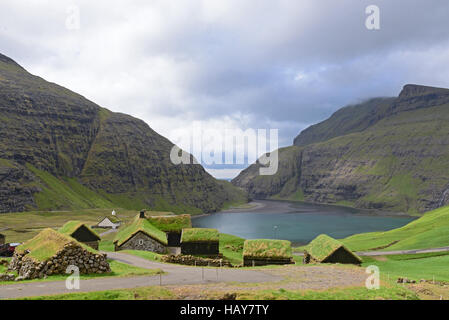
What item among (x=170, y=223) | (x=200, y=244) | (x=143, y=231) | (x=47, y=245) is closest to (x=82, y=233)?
(x=143, y=231)

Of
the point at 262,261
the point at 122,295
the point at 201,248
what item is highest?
the point at 122,295

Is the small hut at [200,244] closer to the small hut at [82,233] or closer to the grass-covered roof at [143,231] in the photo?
the grass-covered roof at [143,231]

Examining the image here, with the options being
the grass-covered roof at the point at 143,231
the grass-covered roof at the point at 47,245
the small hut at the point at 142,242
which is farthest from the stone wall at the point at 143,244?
the grass-covered roof at the point at 47,245

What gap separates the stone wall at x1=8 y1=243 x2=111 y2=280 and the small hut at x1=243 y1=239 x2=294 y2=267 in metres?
21.7

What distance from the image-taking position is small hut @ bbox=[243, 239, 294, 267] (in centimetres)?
4553

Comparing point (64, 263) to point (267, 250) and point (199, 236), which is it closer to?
point (267, 250)

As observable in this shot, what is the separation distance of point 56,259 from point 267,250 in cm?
2736

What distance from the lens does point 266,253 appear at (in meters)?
46.3

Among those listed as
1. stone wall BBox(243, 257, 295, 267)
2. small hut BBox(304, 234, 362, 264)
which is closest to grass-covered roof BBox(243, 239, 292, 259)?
stone wall BBox(243, 257, 295, 267)

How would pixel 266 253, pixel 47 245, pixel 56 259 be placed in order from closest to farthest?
pixel 56 259
pixel 47 245
pixel 266 253

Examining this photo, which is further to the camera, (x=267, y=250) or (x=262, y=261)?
(x=267, y=250)
